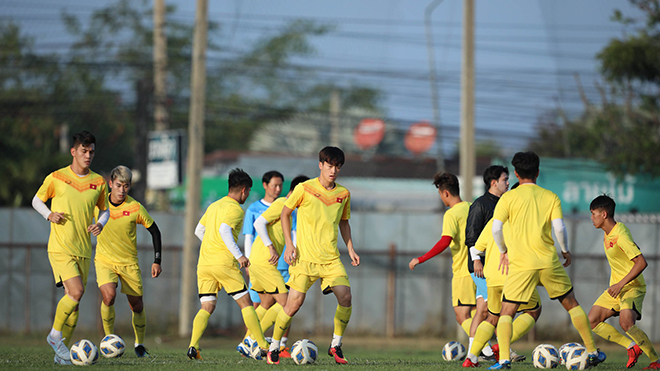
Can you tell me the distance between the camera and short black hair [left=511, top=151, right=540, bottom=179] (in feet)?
23.2

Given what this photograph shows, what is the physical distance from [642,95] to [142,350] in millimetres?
15163

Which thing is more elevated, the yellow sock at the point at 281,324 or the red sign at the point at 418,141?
the red sign at the point at 418,141

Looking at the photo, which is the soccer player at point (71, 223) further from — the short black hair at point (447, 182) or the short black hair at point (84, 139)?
the short black hair at point (447, 182)

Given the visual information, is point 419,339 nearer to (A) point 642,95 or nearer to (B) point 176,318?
(B) point 176,318

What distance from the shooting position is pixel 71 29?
3512 cm

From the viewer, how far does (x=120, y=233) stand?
8.40 metres

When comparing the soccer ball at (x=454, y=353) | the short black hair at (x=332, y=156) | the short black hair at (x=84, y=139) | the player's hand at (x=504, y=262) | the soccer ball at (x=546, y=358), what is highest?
the short black hair at (x=84, y=139)

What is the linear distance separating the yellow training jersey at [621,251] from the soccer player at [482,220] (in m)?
1.25

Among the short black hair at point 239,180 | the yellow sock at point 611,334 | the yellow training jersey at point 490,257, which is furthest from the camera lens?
the short black hair at point 239,180

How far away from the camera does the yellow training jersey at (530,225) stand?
694 cm

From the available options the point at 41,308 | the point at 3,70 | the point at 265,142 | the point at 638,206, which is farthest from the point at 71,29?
the point at 638,206

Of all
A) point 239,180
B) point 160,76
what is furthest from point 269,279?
point 160,76

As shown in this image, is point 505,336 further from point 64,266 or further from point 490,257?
point 64,266

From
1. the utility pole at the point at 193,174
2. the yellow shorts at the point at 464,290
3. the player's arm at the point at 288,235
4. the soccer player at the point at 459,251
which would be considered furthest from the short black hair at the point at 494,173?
the utility pole at the point at 193,174
